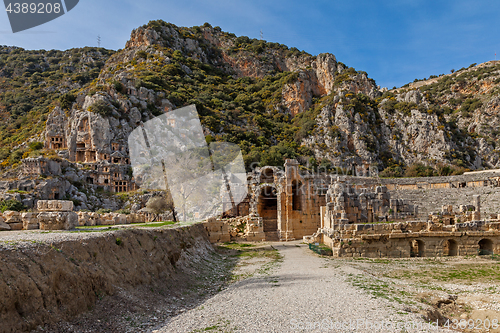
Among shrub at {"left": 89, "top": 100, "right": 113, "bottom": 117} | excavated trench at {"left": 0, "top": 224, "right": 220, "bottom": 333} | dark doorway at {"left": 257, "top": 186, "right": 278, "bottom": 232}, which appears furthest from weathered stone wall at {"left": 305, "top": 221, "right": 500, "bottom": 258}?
shrub at {"left": 89, "top": 100, "right": 113, "bottom": 117}

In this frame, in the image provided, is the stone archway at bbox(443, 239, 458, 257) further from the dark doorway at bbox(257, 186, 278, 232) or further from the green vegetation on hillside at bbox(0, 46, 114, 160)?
the green vegetation on hillside at bbox(0, 46, 114, 160)

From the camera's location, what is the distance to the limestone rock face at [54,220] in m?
9.46

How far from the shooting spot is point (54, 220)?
958cm

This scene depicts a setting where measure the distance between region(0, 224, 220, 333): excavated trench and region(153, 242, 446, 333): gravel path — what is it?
60.1 inches

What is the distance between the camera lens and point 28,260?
483cm

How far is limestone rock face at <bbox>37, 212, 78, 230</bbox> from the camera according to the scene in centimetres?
946

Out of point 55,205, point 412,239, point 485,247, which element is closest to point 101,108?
point 55,205

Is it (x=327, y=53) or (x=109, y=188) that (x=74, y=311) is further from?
(x=327, y=53)

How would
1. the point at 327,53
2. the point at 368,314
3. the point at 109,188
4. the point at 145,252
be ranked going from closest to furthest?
the point at 368,314, the point at 145,252, the point at 109,188, the point at 327,53

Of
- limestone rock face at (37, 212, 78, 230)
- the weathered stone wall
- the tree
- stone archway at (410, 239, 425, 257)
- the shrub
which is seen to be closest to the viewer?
limestone rock face at (37, 212, 78, 230)

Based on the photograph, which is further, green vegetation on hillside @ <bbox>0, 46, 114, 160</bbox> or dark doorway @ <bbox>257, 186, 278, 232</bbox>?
green vegetation on hillside @ <bbox>0, 46, 114, 160</bbox>

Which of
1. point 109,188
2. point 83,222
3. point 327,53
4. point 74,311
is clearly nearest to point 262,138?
point 109,188

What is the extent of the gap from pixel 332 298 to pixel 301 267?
4.76 metres

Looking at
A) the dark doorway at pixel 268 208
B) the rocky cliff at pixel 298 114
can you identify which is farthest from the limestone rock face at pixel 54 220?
the rocky cliff at pixel 298 114
